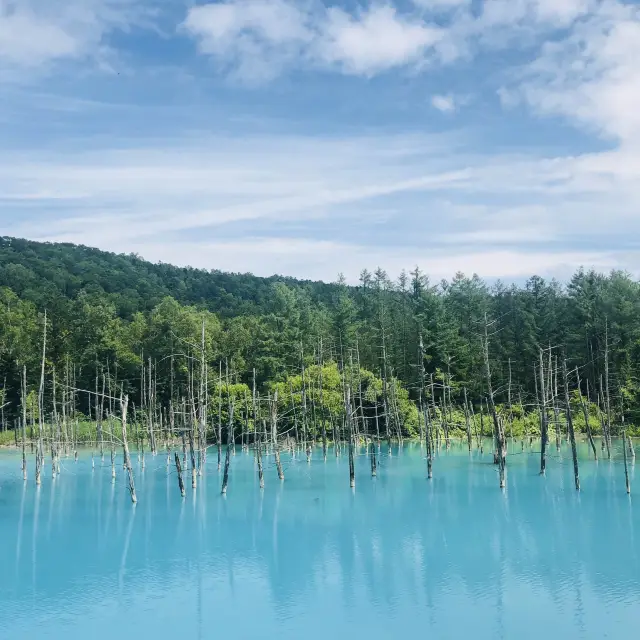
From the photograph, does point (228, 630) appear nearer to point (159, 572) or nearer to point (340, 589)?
point (340, 589)

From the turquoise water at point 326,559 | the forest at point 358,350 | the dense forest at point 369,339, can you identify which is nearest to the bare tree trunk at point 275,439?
the turquoise water at point 326,559

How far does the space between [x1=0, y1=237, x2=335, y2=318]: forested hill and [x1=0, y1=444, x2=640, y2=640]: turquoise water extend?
135ft

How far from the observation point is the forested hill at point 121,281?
75.2 metres

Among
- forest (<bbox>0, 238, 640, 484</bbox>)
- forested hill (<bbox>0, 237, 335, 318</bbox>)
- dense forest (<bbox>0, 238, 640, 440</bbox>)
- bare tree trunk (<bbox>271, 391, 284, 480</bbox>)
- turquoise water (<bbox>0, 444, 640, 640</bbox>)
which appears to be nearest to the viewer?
turquoise water (<bbox>0, 444, 640, 640</bbox>)

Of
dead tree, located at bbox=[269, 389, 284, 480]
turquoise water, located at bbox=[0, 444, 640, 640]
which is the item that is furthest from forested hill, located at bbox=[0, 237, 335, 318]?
turquoise water, located at bbox=[0, 444, 640, 640]

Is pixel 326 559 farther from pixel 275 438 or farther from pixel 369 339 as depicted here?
pixel 369 339

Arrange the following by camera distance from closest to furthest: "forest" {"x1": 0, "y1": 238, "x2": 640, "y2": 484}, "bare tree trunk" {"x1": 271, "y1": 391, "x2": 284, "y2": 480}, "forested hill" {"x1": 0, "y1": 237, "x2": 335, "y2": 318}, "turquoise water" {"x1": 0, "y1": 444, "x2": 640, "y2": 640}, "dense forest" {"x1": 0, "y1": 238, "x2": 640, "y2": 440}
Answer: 1. "turquoise water" {"x1": 0, "y1": 444, "x2": 640, "y2": 640}
2. "bare tree trunk" {"x1": 271, "y1": 391, "x2": 284, "y2": 480}
3. "forest" {"x1": 0, "y1": 238, "x2": 640, "y2": 484}
4. "dense forest" {"x1": 0, "y1": 238, "x2": 640, "y2": 440}
5. "forested hill" {"x1": 0, "y1": 237, "x2": 335, "y2": 318}

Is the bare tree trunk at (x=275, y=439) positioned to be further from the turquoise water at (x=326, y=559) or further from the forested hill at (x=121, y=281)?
the forested hill at (x=121, y=281)

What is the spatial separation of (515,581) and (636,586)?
2.65 m

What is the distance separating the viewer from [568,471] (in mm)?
31578

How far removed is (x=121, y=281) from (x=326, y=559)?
239 ft

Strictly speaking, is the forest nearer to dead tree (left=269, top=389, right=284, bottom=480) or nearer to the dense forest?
the dense forest

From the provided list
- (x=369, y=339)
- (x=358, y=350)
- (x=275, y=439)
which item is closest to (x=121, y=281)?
(x=369, y=339)

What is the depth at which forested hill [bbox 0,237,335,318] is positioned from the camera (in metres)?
75.2
